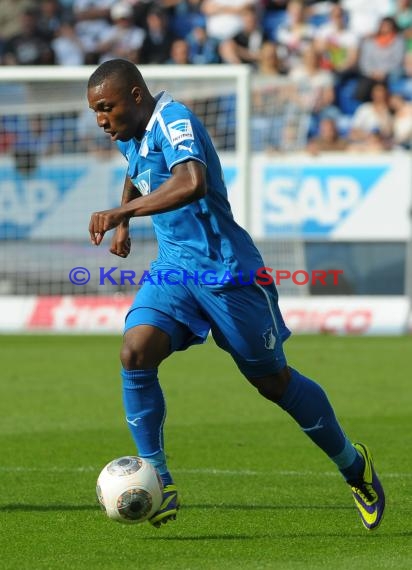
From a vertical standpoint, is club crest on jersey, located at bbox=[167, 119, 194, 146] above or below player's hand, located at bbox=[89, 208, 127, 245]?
above

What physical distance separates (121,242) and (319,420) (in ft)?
4.05

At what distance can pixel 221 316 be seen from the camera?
5.63m

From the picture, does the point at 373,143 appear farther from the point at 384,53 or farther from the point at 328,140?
the point at 384,53

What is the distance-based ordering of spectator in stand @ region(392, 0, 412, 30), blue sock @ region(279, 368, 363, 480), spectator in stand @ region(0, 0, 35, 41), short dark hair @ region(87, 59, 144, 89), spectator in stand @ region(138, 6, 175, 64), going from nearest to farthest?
1. short dark hair @ region(87, 59, 144, 89)
2. blue sock @ region(279, 368, 363, 480)
3. spectator in stand @ region(138, 6, 175, 64)
4. spectator in stand @ region(392, 0, 412, 30)
5. spectator in stand @ region(0, 0, 35, 41)

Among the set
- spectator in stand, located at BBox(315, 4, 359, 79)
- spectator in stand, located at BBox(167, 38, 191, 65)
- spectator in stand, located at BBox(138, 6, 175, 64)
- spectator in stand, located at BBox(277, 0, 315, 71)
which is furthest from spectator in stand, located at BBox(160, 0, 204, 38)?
spectator in stand, located at BBox(315, 4, 359, 79)

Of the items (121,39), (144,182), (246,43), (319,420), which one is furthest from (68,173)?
(319,420)

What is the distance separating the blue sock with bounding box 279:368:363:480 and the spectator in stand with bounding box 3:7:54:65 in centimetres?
1571

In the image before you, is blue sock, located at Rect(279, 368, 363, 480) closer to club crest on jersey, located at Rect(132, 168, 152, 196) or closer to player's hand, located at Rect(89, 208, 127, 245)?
club crest on jersey, located at Rect(132, 168, 152, 196)

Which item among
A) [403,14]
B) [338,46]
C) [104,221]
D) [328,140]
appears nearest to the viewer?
[104,221]

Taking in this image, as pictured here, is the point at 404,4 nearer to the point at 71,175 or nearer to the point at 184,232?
the point at 71,175

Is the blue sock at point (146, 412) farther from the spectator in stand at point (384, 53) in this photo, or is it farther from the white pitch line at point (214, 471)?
the spectator in stand at point (384, 53)

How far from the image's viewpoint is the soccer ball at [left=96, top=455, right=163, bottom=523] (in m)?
5.30

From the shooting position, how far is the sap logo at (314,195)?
15914 mm

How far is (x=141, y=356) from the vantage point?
17.8 feet
